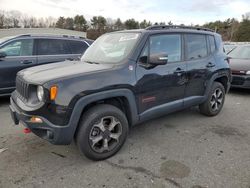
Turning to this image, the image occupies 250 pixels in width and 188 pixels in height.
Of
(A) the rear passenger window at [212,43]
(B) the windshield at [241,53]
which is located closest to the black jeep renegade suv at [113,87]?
(A) the rear passenger window at [212,43]

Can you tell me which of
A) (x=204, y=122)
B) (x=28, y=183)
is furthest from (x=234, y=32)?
(x=28, y=183)

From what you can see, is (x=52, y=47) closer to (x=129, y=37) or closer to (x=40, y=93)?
(x=129, y=37)

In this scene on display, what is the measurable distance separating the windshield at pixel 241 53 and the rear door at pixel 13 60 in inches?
264

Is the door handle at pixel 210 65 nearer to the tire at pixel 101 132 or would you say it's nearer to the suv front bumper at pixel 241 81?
the tire at pixel 101 132

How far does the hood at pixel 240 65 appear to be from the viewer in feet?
22.4

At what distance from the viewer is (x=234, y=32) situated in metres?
49.8

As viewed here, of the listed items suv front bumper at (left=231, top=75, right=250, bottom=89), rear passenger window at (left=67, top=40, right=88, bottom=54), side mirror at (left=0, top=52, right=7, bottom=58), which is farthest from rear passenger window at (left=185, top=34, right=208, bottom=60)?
side mirror at (left=0, top=52, right=7, bottom=58)

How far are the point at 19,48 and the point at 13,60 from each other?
0.39 metres

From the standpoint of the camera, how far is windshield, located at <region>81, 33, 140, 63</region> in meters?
3.40

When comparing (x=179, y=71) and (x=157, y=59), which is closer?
(x=157, y=59)

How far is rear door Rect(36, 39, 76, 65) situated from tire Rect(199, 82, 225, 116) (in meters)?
3.46

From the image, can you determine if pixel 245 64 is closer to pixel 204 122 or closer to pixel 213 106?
pixel 213 106

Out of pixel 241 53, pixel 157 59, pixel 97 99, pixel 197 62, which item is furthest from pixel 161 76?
pixel 241 53

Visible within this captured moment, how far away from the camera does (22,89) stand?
310 cm
